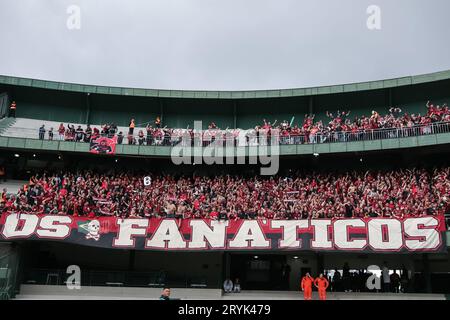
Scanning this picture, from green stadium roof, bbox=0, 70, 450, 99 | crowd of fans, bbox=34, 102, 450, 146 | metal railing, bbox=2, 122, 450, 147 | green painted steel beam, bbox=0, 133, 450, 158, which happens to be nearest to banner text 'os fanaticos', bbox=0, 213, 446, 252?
green painted steel beam, bbox=0, 133, 450, 158

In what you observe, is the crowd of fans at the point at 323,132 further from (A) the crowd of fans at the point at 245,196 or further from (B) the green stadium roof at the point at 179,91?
(A) the crowd of fans at the point at 245,196

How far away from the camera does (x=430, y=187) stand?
26594mm

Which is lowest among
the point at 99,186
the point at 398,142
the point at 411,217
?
the point at 411,217

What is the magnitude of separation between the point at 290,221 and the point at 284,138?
761 centimetres

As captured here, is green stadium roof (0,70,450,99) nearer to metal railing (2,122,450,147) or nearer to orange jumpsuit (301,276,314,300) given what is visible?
metal railing (2,122,450,147)

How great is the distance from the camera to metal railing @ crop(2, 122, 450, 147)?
28.2 m

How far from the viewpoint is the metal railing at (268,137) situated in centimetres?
2816

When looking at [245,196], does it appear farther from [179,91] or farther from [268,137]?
[179,91]

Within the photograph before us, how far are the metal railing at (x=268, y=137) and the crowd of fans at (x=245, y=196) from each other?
7.72 ft

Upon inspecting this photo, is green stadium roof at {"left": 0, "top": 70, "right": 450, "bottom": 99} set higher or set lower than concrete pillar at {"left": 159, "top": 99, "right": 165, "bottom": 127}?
higher

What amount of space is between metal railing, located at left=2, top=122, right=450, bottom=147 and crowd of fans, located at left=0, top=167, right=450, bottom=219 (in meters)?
2.35

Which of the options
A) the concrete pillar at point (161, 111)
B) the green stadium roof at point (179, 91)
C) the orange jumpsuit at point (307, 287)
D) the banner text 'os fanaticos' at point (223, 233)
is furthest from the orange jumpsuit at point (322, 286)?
the concrete pillar at point (161, 111)
